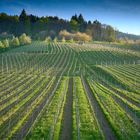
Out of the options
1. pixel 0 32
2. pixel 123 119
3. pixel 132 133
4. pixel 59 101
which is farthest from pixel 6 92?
pixel 0 32

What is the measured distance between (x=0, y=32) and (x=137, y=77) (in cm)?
13080

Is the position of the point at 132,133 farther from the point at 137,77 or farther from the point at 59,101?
the point at 137,77

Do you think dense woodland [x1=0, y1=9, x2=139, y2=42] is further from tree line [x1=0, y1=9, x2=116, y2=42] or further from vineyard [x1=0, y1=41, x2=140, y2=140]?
vineyard [x1=0, y1=41, x2=140, y2=140]

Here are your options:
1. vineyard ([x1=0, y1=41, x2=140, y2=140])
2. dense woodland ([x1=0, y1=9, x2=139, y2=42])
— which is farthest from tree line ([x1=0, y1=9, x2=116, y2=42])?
vineyard ([x1=0, y1=41, x2=140, y2=140])

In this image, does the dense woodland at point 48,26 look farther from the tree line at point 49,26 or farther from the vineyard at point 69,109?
the vineyard at point 69,109

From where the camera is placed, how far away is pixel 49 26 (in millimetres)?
178125

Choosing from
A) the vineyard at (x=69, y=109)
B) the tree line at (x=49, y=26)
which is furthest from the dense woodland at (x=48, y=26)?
the vineyard at (x=69, y=109)

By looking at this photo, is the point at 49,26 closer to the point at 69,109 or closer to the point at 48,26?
the point at 48,26

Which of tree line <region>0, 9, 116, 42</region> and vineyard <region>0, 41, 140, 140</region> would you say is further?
tree line <region>0, 9, 116, 42</region>

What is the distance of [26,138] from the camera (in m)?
22.2

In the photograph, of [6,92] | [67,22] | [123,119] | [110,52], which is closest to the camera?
[123,119]

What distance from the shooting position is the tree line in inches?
6663

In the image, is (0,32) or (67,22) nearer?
(0,32)

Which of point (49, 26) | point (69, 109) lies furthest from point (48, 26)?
point (69, 109)
